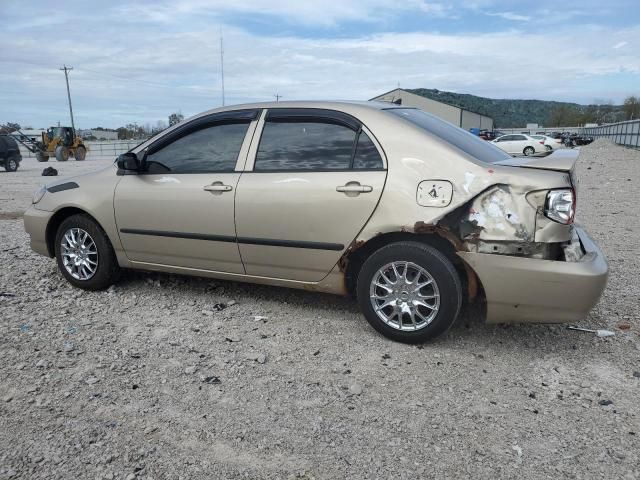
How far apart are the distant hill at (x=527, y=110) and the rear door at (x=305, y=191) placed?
275 ft

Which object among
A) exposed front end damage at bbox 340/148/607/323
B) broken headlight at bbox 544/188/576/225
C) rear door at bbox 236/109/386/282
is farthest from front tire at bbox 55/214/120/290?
broken headlight at bbox 544/188/576/225

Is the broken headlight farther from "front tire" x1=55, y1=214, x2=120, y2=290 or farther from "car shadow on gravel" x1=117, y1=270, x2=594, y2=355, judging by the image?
"front tire" x1=55, y1=214, x2=120, y2=290

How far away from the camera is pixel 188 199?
415 cm

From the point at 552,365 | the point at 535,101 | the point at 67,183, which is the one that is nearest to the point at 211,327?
the point at 67,183

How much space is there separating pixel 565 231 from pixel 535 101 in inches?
6974

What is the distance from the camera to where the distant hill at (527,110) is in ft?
324

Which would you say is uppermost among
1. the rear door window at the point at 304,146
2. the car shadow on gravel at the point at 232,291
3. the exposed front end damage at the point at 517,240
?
the rear door window at the point at 304,146

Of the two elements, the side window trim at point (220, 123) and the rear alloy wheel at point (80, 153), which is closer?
the side window trim at point (220, 123)

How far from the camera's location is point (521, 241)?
126 inches

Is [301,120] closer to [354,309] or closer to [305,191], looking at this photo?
[305,191]

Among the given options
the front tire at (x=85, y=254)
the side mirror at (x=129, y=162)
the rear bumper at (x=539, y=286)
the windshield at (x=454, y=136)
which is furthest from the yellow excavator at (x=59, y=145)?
the rear bumper at (x=539, y=286)

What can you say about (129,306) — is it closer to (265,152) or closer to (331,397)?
(265,152)

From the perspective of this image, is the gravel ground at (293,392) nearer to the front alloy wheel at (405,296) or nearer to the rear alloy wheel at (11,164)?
the front alloy wheel at (405,296)

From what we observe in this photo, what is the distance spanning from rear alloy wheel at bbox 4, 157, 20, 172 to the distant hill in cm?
6896
